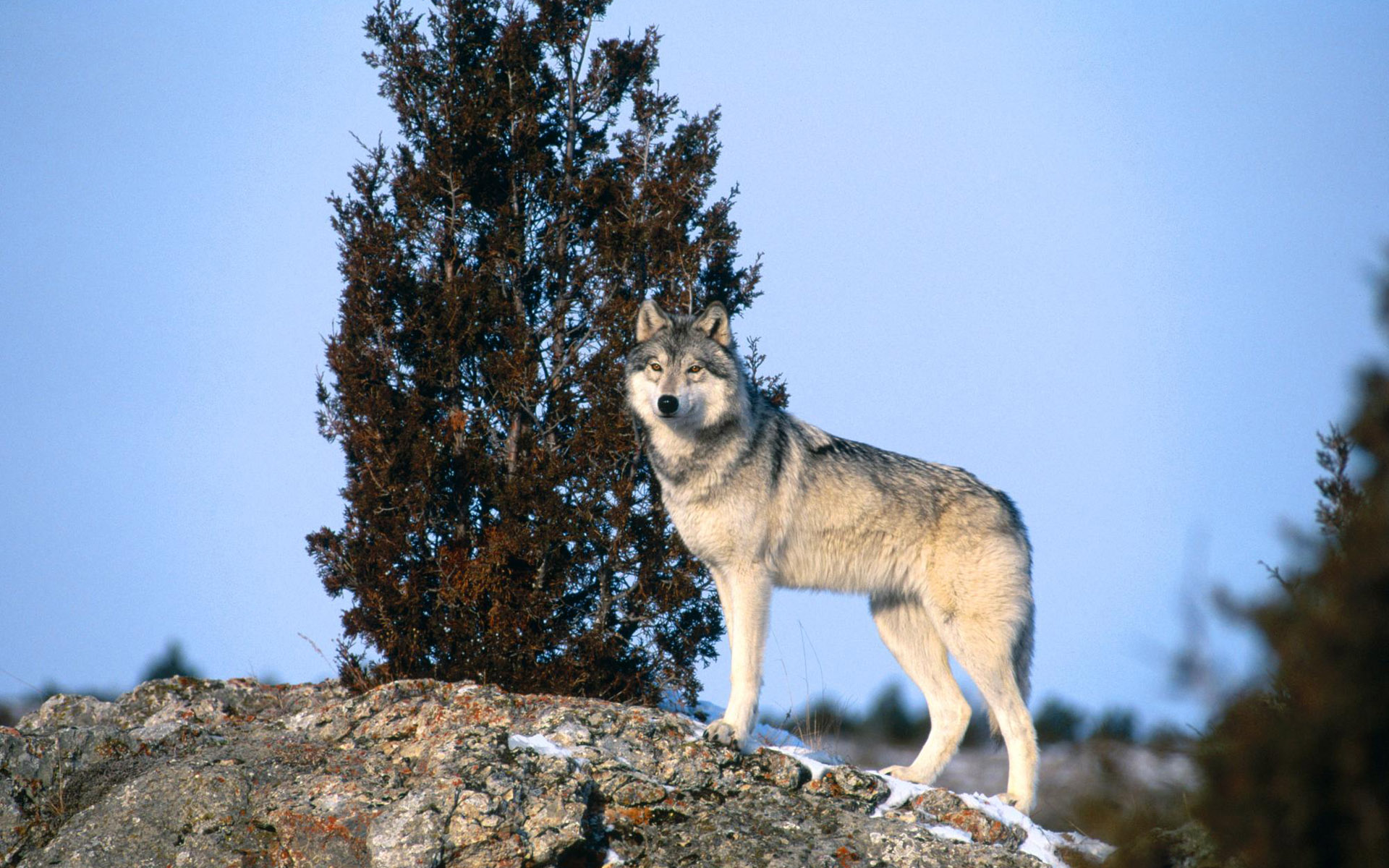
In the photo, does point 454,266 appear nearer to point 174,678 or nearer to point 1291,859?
point 174,678

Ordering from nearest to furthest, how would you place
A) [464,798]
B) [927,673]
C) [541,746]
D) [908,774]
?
[464,798] → [541,746] → [908,774] → [927,673]

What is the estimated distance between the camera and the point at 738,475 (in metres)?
6.91

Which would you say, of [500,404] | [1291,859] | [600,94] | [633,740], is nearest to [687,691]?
[633,740]

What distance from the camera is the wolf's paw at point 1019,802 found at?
21.9ft

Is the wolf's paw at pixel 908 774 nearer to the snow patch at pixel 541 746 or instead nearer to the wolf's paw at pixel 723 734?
the wolf's paw at pixel 723 734

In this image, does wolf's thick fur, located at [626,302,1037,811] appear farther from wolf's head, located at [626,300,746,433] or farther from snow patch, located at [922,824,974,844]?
snow patch, located at [922,824,974,844]

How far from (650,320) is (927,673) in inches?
123

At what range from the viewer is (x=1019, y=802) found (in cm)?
669

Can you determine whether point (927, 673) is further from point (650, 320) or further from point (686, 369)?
point (650, 320)

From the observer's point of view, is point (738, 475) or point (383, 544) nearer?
point (738, 475)

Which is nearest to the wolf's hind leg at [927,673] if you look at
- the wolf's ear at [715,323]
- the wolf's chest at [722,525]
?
the wolf's chest at [722,525]

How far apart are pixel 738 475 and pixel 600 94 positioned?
3954mm

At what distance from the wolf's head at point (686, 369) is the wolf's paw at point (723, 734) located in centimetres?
189

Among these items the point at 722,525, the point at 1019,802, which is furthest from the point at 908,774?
the point at 722,525
